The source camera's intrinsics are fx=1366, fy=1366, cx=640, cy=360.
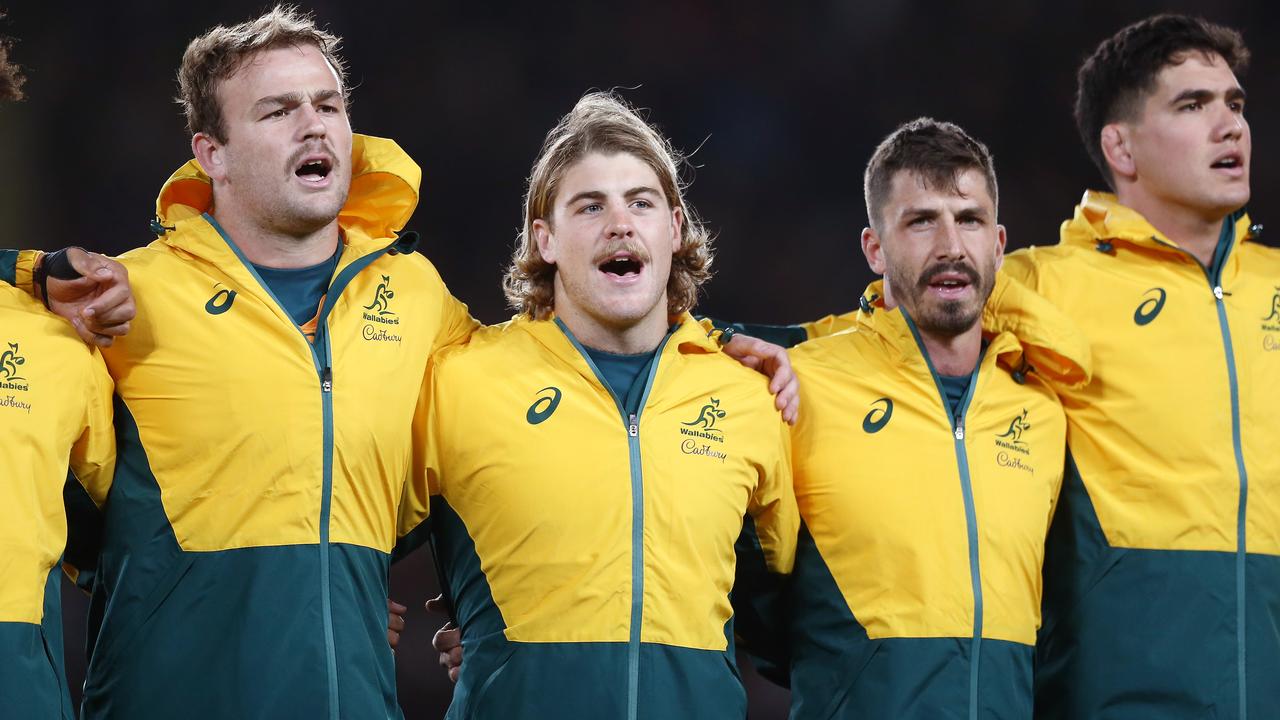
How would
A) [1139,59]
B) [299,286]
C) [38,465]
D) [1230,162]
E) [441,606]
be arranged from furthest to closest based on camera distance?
[1139,59]
[1230,162]
[441,606]
[299,286]
[38,465]

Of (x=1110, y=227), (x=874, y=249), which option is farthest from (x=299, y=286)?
(x=1110, y=227)

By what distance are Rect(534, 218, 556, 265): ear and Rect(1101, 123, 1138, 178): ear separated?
64.7 inches

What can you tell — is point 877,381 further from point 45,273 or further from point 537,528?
point 45,273

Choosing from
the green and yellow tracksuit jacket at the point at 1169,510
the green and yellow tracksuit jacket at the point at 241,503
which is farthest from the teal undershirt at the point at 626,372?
the green and yellow tracksuit jacket at the point at 1169,510

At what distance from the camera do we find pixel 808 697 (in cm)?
315

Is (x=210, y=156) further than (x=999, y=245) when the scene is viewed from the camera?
No

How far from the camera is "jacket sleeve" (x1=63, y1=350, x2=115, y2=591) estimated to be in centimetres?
265

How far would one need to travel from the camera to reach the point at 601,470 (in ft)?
9.25

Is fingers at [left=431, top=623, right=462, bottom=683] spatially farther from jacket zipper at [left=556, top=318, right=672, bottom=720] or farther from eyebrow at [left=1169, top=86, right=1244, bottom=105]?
eyebrow at [left=1169, top=86, right=1244, bottom=105]

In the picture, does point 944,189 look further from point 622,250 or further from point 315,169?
point 315,169

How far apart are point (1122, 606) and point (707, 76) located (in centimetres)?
439

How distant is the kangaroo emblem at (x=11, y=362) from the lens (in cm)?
252

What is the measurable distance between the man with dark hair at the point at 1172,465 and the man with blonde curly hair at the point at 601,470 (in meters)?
0.76

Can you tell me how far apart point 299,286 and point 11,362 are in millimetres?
592
